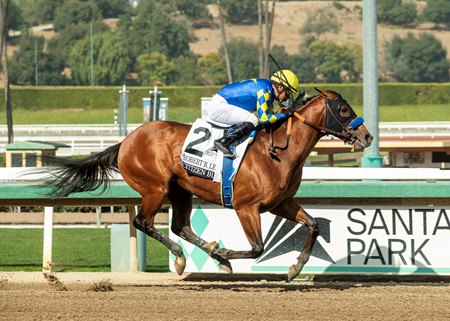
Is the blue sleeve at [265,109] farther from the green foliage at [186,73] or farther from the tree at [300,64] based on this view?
the tree at [300,64]

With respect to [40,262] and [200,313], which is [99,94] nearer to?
[40,262]

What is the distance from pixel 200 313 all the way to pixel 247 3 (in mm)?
101683

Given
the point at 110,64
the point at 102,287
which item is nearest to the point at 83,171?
the point at 102,287

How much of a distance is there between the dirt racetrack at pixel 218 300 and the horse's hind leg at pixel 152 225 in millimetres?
234

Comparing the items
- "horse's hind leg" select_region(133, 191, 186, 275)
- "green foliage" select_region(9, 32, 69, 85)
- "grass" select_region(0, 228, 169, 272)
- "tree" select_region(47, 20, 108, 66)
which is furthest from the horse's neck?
"tree" select_region(47, 20, 108, 66)

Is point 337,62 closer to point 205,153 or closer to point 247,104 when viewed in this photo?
point 247,104

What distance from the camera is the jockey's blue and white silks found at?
8461mm

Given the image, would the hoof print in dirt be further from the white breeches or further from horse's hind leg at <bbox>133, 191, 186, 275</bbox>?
the white breeches

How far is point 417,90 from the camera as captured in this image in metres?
66.2

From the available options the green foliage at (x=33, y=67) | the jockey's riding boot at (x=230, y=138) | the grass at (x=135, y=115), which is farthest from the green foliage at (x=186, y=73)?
the jockey's riding boot at (x=230, y=138)

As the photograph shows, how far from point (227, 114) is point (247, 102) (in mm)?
209

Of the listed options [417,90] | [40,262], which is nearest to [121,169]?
[40,262]

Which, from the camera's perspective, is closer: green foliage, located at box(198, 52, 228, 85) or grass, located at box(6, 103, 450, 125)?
grass, located at box(6, 103, 450, 125)

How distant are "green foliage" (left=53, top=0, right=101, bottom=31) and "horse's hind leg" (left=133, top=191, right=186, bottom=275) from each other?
3541 inches
